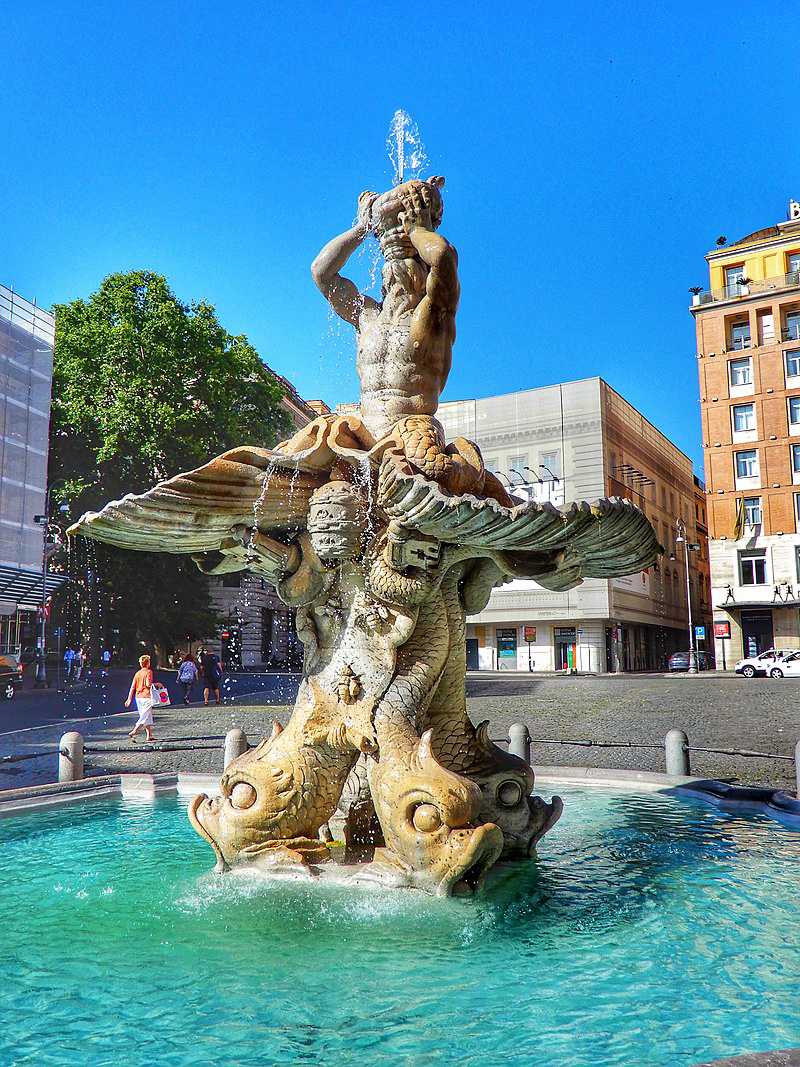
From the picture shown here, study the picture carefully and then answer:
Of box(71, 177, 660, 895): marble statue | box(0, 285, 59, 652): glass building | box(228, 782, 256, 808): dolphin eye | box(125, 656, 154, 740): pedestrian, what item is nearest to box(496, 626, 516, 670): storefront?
box(0, 285, 59, 652): glass building

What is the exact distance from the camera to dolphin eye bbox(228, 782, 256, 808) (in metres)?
4.42

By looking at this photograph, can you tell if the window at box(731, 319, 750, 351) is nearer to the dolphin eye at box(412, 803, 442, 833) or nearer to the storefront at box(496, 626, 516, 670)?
the storefront at box(496, 626, 516, 670)

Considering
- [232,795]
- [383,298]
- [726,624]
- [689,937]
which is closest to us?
[689,937]

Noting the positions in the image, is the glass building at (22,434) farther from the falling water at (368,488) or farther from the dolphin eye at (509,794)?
the dolphin eye at (509,794)

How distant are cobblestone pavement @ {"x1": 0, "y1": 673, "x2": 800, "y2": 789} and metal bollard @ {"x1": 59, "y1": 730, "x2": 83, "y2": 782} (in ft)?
3.21

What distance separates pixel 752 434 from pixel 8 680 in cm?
3315

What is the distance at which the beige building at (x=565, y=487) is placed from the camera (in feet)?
140

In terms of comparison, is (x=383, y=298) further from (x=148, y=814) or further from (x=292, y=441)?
(x=148, y=814)

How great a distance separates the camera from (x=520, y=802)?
16.2 ft

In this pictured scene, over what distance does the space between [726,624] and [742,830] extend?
36.6 m

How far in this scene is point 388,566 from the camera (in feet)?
15.9

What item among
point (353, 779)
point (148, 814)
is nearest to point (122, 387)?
point (148, 814)

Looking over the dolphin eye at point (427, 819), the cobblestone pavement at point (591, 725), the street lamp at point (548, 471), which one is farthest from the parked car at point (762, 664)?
the dolphin eye at point (427, 819)

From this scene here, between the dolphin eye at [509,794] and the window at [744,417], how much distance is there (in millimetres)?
39777
